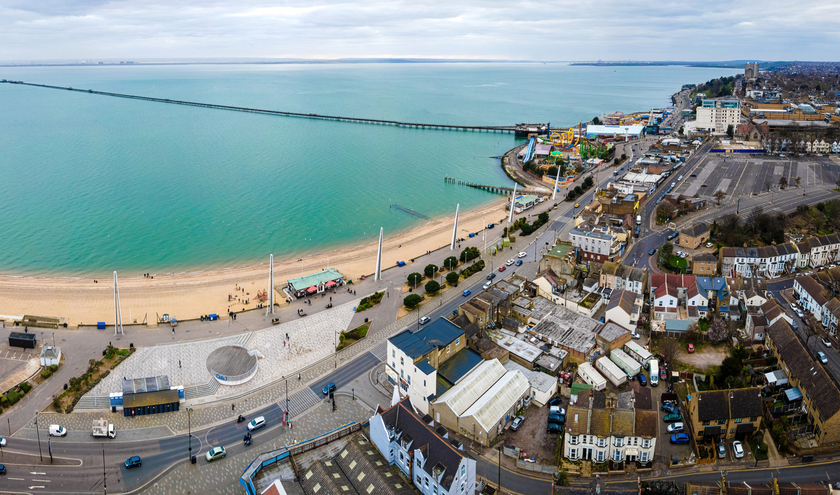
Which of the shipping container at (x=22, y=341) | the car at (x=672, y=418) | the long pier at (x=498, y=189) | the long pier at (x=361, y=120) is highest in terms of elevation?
the long pier at (x=361, y=120)

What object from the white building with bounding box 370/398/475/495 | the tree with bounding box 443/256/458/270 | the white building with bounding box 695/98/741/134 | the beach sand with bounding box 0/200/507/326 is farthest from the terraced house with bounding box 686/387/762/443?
the white building with bounding box 695/98/741/134

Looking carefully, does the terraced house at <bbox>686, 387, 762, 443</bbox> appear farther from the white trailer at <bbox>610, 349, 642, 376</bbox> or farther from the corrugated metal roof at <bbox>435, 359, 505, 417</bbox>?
the corrugated metal roof at <bbox>435, 359, 505, 417</bbox>

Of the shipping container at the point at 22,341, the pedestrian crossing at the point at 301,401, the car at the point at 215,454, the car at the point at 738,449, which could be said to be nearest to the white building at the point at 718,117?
the car at the point at 738,449

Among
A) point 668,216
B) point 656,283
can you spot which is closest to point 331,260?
point 656,283

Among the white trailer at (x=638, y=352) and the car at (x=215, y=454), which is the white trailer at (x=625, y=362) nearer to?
the white trailer at (x=638, y=352)

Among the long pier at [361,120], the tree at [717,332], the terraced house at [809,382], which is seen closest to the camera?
the terraced house at [809,382]

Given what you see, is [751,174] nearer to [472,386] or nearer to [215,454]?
[472,386]

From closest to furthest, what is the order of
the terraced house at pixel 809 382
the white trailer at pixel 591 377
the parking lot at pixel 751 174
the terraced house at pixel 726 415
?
the terraced house at pixel 809 382 < the terraced house at pixel 726 415 < the white trailer at pixel 591 377 < the parking lot at pixel 751 174
